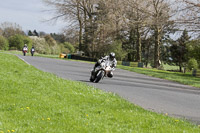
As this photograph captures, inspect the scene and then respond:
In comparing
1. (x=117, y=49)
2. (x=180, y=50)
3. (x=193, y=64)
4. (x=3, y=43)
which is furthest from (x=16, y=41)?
(x=193, y=64)

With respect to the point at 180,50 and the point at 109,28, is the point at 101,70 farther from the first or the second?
the point at 180,50

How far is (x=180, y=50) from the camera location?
7431 cm

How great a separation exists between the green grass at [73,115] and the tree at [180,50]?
6678 centimetres

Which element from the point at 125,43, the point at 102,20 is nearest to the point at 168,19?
the point at 102,20

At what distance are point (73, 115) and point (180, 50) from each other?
70053 millimetres

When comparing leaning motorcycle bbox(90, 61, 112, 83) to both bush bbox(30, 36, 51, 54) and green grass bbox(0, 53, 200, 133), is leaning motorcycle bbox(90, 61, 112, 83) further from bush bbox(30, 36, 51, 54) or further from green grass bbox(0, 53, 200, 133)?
bush bbox(30, 36, 51, 54)

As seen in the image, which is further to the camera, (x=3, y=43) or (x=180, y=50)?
(x=3, y=43)

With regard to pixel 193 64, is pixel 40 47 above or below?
above

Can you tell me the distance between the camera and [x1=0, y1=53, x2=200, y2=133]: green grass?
6012 mm

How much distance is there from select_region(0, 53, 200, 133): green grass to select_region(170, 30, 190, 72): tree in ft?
219

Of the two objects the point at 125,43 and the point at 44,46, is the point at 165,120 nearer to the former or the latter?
the point at 125,43

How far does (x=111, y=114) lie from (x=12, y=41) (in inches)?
3172

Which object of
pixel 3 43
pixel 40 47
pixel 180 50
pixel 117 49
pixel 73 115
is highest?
pixel 3 43

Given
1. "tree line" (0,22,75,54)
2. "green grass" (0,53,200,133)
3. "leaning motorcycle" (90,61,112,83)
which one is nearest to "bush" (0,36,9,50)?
"tree line" (0,22,75,54)
